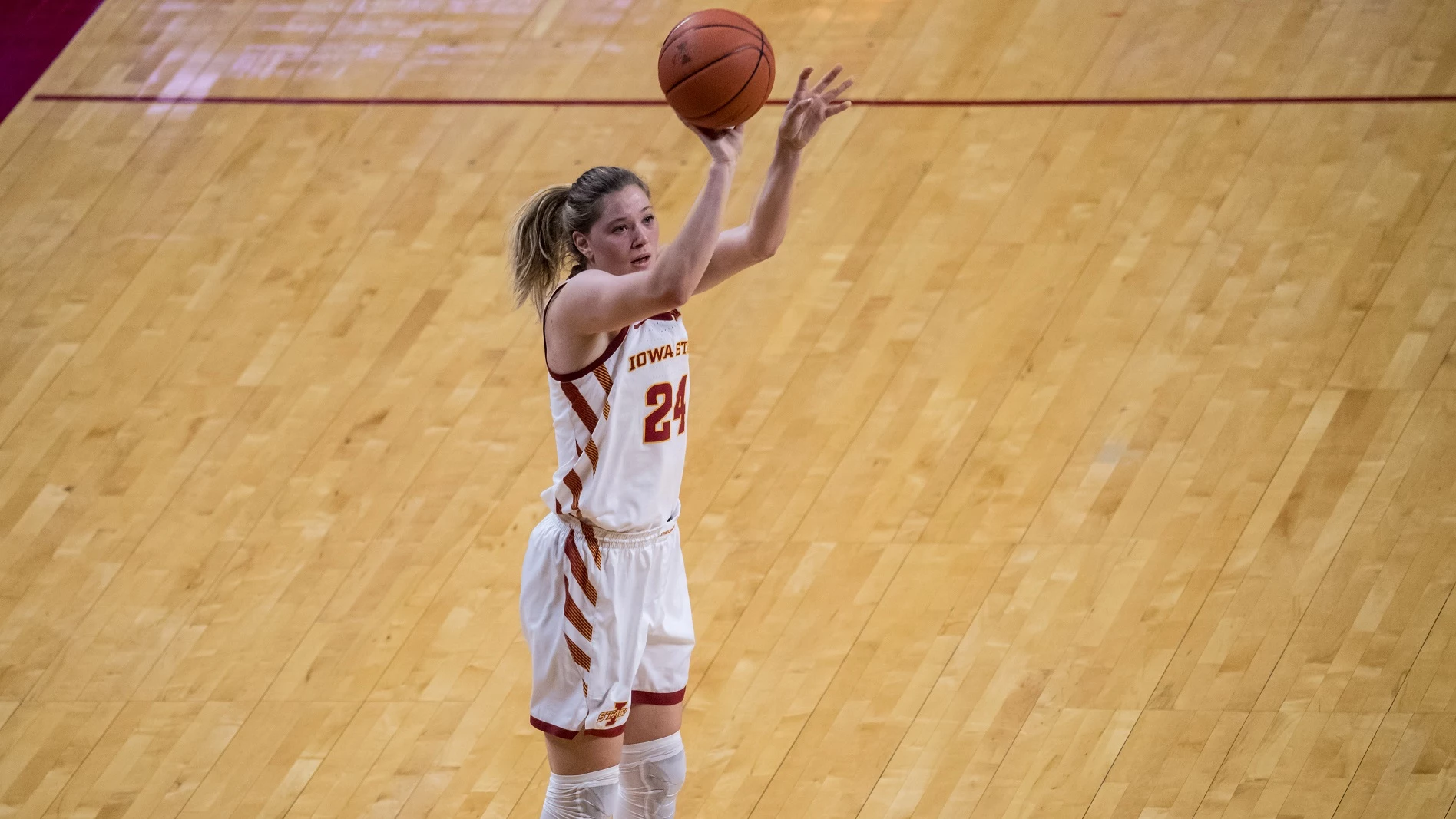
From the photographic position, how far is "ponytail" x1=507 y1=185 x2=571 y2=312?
10.1 feet

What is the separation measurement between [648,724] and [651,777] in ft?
0.38

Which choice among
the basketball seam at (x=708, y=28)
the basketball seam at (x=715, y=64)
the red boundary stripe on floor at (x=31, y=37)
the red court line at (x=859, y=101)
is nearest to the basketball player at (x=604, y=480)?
the basketball seam at (x=715, y=64)

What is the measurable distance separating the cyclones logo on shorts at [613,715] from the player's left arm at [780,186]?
0.82 meters

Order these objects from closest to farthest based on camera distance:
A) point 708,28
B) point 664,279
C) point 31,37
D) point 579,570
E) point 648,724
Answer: point 664,279 → point 708,28 → point 579,570 → point 648,724 → point 31,37

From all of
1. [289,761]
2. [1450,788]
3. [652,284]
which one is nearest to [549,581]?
[652,284]

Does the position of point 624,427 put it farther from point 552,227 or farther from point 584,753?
point 584,753

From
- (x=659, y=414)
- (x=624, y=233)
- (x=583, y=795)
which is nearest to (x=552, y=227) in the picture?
(x=624, y=233)

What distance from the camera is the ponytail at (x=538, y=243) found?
121 inches

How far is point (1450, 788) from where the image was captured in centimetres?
359

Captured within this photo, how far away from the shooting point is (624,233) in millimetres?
2971

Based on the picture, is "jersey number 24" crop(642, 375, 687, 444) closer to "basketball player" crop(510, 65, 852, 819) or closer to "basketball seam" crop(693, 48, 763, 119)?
"basketball player" crop(510, 65, 852, 819)

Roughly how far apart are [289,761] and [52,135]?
2634 mm

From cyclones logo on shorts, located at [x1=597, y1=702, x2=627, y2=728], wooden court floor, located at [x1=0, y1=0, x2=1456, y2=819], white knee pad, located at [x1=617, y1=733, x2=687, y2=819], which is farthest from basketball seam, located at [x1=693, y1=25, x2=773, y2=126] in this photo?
wooden court floor, located at [x1=0, y1=0, x2=1456, y2=819]

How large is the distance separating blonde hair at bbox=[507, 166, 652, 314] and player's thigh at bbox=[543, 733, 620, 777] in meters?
0.85
